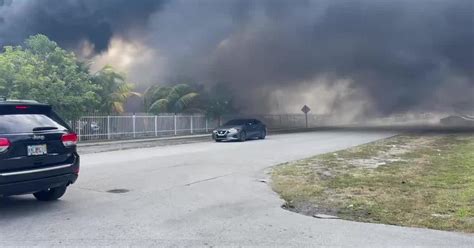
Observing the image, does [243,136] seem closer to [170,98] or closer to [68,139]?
[170,98]

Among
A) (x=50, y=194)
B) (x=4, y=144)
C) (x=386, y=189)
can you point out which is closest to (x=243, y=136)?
(x=386, y=189)

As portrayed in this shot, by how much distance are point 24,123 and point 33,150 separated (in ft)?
1.40

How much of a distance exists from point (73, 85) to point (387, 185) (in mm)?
16175

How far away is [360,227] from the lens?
539 centimetres

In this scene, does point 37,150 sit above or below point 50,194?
above

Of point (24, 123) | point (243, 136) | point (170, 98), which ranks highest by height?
point (170, 98)

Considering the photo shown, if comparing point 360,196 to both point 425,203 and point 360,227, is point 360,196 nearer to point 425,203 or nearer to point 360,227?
point 425,203

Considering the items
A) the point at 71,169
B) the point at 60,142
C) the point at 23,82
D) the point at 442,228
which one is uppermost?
the point at 23,82

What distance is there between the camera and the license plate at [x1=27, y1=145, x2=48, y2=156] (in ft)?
19.5

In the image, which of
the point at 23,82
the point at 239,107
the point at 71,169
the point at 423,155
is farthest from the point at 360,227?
the point at 239,107

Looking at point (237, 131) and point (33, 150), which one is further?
point (237, 131)

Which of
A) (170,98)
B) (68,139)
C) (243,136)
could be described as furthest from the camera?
(170,98)

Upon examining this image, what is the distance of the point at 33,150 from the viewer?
5992 millimetres

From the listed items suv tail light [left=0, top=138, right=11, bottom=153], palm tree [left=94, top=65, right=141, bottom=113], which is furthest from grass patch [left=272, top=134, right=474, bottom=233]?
palm tree [left=94, top=65, right=141, bottom=113]
